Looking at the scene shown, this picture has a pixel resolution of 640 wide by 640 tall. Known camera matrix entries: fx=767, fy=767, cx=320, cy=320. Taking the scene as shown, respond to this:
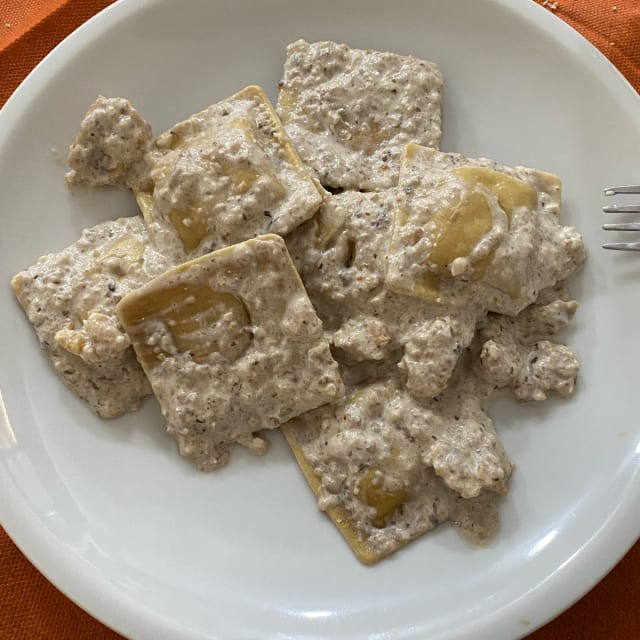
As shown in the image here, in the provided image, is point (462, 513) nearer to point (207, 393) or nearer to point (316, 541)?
point (316, 541)

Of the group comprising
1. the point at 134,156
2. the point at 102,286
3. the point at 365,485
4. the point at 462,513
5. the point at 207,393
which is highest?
the point at 134,156

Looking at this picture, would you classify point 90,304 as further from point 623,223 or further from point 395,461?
point 623,223

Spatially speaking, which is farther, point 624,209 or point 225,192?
point 624,209

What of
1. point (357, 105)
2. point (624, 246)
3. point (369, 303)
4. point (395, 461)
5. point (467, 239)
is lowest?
point (395, 461)

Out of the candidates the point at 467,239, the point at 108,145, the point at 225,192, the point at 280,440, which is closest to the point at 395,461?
the point at 280,440

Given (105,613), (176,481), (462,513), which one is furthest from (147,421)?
(462,513)

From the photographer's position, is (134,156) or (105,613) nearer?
(105,613)

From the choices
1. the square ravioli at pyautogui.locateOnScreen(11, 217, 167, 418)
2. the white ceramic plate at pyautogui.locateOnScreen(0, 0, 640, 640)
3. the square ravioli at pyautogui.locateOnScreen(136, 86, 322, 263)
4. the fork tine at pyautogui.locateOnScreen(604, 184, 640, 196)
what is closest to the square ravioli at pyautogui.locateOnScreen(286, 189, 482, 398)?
the square ravioli at pyautogui.locateOnScreen(136, 86, 322, 263)
